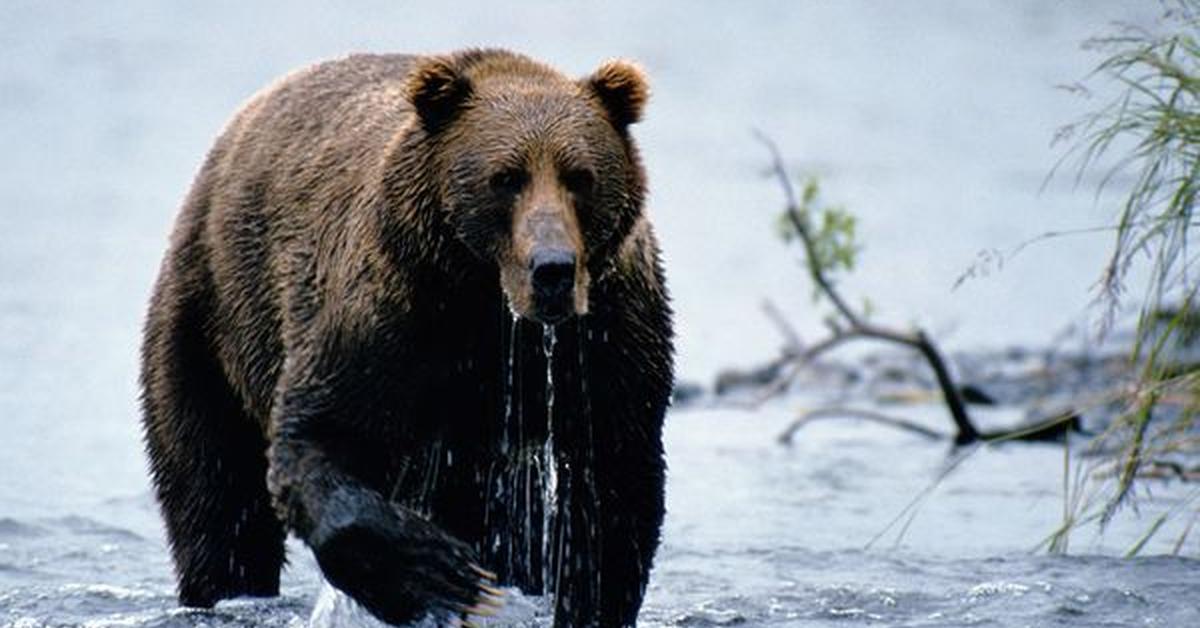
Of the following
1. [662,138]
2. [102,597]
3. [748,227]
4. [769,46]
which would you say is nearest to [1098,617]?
[102,597]

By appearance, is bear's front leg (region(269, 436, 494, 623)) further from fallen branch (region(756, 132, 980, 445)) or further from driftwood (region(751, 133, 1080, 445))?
fallen branch (region(756, 132, 980, 445))

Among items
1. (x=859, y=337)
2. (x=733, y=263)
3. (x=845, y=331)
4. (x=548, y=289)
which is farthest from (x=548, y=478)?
(x=733, y=263)

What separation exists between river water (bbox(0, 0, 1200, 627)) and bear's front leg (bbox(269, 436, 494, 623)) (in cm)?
71

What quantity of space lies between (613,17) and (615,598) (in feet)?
85.3

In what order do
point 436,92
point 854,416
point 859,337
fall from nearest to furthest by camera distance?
point 436,92 → point 859,337 → point 854,416

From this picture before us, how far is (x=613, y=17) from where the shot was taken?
32.4 m

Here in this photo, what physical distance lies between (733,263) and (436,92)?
510 inches

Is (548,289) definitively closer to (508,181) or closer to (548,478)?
(508,181)

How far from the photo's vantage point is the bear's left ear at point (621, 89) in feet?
20.7

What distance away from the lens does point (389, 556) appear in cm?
634

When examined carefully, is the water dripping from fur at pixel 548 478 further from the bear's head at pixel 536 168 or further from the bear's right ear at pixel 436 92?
the bear's right ear at pixel 436 92

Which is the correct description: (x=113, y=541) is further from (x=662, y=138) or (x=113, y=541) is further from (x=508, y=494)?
(x=662, y=138)

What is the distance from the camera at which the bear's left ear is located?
6.31 m

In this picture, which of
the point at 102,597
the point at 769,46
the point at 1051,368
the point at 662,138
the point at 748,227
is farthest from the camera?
the point at 769,46
